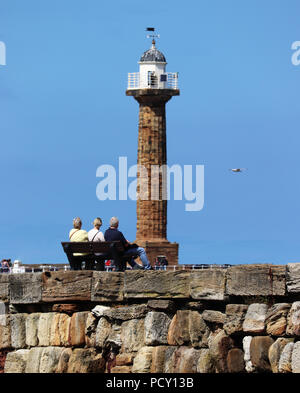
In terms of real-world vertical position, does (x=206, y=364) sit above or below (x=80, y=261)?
below

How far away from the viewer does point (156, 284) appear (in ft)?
50.2

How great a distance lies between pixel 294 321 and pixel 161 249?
48.0 m

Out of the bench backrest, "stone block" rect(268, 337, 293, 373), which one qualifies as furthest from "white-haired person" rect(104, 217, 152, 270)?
"stone block" rect(268, 337, 293, 373)

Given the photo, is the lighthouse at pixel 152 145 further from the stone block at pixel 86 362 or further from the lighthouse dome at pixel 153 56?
the stone block at pixel 86 362

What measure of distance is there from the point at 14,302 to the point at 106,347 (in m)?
1.78

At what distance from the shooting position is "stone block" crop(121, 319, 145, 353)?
1539cm

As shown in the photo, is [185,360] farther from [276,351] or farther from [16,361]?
[16,361]

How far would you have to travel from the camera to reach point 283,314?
13.6 m

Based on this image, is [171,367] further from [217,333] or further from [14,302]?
[14,302]

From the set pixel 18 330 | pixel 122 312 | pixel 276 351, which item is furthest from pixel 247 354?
pixel 18 330

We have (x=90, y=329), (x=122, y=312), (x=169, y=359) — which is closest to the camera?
(x=169, y=359)

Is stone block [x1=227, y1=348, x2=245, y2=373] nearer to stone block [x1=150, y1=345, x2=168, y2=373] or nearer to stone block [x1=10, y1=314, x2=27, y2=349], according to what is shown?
stone block [x1=150, y1=345, x2=168, y2=373]

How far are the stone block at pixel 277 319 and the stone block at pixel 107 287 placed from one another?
258cm
